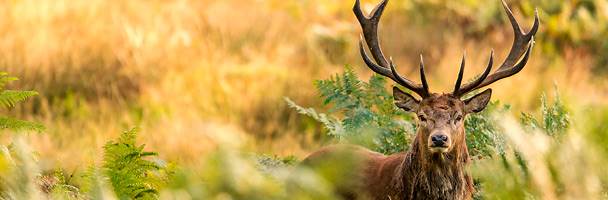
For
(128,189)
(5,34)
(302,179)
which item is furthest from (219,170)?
(5,34)

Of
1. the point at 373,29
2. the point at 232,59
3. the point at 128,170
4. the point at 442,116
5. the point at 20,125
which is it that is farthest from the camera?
the point at 232,59

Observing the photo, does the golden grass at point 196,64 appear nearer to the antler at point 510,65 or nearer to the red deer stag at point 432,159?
the antler at point 510,65

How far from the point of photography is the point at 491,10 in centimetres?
1307

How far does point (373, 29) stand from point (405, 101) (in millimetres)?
650

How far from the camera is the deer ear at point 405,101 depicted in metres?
5.78

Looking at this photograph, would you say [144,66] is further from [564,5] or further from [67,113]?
[564,5]

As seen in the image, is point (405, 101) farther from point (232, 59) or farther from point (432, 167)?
point (232, 59)

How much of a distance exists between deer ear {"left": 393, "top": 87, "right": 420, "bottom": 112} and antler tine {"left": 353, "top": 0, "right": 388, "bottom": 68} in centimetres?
43

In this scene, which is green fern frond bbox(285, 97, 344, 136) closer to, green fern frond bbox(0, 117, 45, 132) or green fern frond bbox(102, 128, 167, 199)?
green fern frond bbox(0, 117, 45, 132)

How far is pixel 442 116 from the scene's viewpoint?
5.50 m

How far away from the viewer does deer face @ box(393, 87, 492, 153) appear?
535 cm

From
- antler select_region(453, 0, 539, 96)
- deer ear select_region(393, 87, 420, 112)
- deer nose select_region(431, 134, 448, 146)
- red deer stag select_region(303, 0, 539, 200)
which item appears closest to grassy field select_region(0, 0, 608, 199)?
antler select_region(453, 0, 539, 96)

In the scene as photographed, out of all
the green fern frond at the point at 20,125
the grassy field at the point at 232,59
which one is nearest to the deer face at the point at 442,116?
the green fern frond at the point at 20,125

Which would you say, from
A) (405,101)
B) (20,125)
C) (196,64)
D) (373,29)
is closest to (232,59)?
(196,64)
